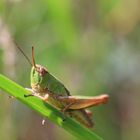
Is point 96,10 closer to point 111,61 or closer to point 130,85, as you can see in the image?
point 111,61

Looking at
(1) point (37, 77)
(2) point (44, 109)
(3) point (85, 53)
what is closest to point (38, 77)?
(1) point (37, 77)

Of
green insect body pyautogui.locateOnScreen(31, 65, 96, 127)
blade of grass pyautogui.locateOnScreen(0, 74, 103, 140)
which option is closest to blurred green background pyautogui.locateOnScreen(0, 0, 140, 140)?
green insect body pyautogui.locateOnScreen(31, 65, 96, 127)

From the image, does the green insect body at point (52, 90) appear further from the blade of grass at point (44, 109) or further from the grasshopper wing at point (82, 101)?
the blade of grass at point (44, 109)

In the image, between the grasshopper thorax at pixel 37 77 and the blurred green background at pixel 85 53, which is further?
the blurred green background at pixel 85 53

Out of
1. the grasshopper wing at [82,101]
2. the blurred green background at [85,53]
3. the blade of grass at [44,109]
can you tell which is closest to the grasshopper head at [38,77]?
the grasshopper wing at [82,101]

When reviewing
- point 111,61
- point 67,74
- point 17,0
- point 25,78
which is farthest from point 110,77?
point 17,0
